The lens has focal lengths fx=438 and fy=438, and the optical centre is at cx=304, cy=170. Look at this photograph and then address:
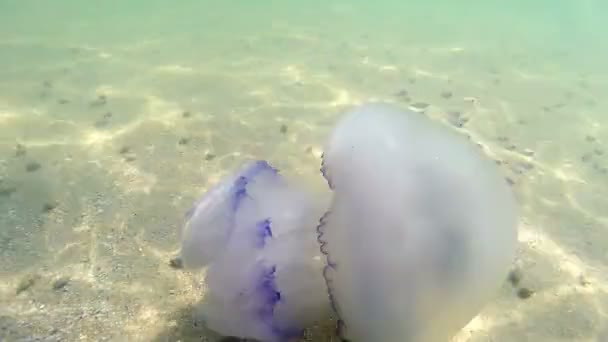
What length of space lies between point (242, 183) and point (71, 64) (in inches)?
373

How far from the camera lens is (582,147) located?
7.59m

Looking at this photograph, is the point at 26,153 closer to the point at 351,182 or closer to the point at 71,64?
the point at 351,182

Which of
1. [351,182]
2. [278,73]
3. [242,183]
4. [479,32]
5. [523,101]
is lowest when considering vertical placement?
[479,32]

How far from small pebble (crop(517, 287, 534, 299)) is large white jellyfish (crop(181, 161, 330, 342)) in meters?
2.01

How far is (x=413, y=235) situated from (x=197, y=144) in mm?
4482

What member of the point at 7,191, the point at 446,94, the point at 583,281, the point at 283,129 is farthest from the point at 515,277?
the point at 446,94

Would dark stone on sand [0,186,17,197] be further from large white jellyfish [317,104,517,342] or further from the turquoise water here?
large white jellyfish [317,104,517,342]

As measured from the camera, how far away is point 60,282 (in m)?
3.56

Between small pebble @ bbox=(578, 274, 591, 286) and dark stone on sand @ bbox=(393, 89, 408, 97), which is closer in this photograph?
small pebble @ bbox=(578, 274, 591, 286)

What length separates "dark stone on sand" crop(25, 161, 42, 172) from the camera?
510 centimetres

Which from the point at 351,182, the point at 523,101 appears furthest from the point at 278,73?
the point at 351,182

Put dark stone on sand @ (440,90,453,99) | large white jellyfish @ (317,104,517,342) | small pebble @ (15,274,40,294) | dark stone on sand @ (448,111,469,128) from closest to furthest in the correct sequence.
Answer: large white jellyfish @ (317,104,517,342), small pebble @ (15,274,40,294), dark stone on sand @ (448,111,469,128), dark stone on sand @ (440,90,453,99)

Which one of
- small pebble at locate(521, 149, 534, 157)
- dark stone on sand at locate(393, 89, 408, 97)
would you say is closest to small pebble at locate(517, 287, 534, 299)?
small pebble at locate(521, 149, 534, 157)

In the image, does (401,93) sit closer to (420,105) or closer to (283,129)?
(420,105)
